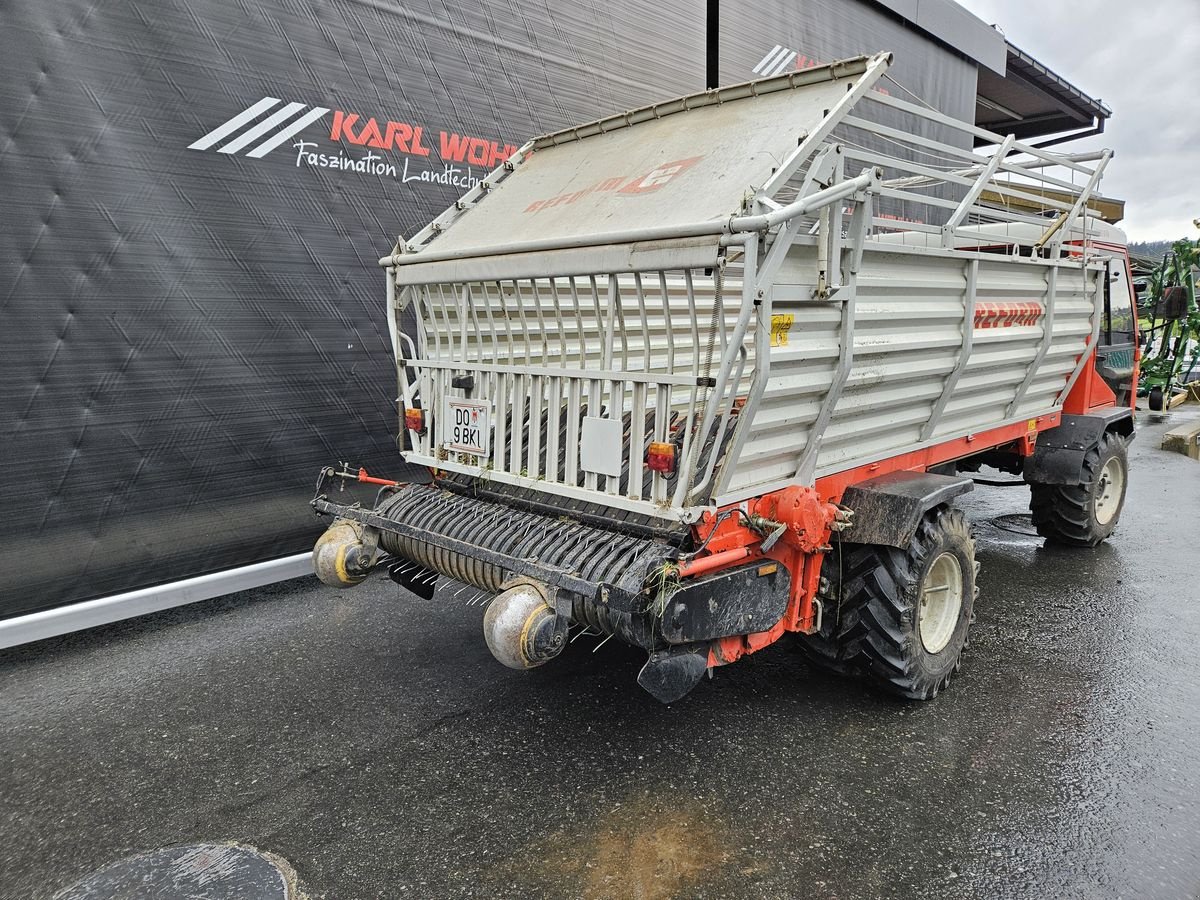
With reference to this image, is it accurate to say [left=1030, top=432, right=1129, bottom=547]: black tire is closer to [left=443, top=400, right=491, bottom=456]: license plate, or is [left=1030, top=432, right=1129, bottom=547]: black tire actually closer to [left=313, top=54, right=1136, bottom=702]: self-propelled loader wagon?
[left=313, top=54, right=1136, bottom=702]: self-propelled loader wagon

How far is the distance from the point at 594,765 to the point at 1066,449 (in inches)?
169

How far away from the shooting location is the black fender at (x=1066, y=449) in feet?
17.8

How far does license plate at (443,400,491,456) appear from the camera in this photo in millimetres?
3570

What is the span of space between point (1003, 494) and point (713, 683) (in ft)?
18.3

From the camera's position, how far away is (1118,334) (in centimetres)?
614

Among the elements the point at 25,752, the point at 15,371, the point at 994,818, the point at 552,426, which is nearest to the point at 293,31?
the point at 15,371

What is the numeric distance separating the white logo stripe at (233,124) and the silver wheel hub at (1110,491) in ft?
21.1

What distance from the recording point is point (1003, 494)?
314 inches

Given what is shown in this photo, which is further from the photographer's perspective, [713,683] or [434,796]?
[713,683]

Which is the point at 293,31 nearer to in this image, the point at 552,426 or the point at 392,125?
the point at 392,125

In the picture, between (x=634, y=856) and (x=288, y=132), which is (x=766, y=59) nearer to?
(x=288, y=132)

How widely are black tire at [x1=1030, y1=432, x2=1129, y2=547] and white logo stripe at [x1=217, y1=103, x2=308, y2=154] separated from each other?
19.3 feet

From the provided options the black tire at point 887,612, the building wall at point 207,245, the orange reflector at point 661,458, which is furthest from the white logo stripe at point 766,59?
the orange reflector at point 661,458

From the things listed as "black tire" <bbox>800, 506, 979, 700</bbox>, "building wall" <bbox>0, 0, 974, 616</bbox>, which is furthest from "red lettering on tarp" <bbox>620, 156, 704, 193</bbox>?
"building wall" <bbox>0, 0, 974, 616</bbox>
